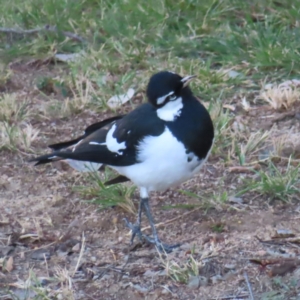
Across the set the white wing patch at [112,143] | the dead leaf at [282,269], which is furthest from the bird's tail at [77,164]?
the dead leaf at [282,269]

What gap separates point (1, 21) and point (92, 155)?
8.34ft

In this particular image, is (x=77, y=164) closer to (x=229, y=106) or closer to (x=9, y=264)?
(x=9, y=264)

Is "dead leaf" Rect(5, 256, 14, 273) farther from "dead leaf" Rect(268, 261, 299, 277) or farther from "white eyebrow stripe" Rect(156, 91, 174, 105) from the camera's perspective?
"dead leaf" Rect(268, 261, 299, 277)

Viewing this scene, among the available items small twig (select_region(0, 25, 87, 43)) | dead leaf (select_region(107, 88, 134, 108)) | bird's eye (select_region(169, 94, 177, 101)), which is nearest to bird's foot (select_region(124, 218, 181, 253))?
bird's eye (select_region(169, 94, 177, 101))

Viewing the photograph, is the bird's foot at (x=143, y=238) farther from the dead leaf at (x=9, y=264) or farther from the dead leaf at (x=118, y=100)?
the dead leaf at (x=118, y=100)

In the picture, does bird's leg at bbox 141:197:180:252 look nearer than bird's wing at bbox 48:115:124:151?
Yes

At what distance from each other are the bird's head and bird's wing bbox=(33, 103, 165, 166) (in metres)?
0.09

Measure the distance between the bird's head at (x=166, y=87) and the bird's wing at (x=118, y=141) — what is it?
9 cm

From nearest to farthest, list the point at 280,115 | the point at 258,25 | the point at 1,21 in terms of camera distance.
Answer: the point at 280,115
the point at 258,25
the point at 1,21

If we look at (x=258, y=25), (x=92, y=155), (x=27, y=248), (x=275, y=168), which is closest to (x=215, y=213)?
(x=275, y=168)

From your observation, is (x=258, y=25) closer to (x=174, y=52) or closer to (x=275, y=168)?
(x=174, y=52)

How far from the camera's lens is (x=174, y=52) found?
18.6 feet

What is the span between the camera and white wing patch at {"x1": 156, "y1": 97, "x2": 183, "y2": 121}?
367 centimetres

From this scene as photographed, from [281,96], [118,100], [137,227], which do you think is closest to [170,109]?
[137,227]
